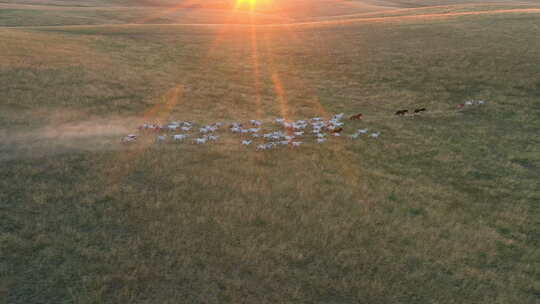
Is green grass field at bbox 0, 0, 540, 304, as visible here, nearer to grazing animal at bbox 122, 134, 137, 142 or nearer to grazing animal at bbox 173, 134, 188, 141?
grazing animal at bbox 122, 134, 137, 142

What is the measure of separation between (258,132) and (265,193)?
5.36m

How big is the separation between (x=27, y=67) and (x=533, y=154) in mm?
24306

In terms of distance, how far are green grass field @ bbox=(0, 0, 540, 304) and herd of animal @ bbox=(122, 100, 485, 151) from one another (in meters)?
0.54

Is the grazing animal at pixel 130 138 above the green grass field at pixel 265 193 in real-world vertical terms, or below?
above

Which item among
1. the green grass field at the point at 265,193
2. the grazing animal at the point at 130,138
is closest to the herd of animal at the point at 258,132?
the grazing animal at the point at 130,138

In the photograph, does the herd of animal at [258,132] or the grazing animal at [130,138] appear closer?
the grazing animal at [130,138]

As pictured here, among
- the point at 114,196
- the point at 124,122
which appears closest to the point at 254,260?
the point at 114,196

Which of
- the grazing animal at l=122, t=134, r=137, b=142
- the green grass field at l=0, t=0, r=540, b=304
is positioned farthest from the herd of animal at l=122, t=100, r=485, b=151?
the green grass field at l=0, t=0, r=540, b=304

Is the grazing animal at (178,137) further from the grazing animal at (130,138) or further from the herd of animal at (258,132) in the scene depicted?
the grazing animal at (130,138)

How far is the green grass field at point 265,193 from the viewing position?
676 centimetres

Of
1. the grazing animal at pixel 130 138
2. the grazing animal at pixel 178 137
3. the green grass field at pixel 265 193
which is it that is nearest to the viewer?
the green grass field at pixel 265 193

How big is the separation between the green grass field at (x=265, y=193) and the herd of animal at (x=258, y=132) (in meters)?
0.54

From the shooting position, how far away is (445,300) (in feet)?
21.7

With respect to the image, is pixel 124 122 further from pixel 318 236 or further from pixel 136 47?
pixel 136 47
